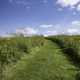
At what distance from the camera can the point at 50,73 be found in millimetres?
13578

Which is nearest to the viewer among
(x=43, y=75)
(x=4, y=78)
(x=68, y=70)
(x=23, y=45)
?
(x=4, y=78)

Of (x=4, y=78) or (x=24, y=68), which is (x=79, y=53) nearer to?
(x=24, y=68)

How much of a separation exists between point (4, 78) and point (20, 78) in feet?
4.93

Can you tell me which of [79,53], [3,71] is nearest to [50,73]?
[3,71]

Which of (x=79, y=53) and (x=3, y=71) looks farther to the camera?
(x=79, y=53)

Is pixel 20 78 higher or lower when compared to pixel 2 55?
lower

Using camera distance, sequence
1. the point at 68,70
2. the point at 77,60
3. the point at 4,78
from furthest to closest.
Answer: the point at 77,60 → the point at 68,70 → the point at 4,78

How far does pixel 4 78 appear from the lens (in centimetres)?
1119

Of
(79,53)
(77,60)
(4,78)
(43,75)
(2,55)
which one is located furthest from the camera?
(79,53)

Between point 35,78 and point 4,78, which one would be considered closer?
point 4,78

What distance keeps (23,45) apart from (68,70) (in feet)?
35.9

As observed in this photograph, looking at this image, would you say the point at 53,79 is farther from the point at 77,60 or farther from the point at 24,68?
the point at 77,60

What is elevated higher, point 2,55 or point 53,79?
point 2,55

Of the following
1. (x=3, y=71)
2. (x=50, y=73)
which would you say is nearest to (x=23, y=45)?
(x=50, y=73)
